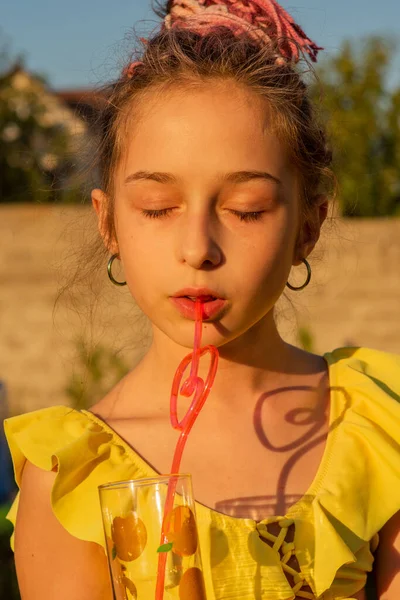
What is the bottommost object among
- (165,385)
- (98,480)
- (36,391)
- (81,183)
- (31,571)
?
(36,391)

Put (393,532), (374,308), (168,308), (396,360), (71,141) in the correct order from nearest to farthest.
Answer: (168,308), (393,532), (396,360), (71,141), (374,308)

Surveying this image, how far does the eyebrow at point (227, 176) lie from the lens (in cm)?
194

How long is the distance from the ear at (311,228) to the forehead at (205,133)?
20cm

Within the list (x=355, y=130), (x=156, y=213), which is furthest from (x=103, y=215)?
(x=355, y=130)

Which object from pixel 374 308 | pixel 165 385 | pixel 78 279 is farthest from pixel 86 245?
pixel 374 308

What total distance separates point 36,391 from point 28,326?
560mm

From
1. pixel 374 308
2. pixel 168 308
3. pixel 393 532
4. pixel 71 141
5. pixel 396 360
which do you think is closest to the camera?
pixel 168 308

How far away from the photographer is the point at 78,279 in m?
2.62

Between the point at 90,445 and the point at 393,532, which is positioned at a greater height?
the point at 90,445

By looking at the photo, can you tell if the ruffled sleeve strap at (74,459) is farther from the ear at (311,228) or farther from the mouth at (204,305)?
the ear at (311,228)

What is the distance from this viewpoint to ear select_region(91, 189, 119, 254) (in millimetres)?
2281

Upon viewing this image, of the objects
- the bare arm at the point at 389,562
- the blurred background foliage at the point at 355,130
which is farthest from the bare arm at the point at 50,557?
the blurred background foliage at the point at 355,130

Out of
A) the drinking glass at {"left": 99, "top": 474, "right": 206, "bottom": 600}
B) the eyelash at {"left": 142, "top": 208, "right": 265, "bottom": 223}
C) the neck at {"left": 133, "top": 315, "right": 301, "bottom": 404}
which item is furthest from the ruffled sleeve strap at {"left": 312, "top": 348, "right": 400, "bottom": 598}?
the eyelash at {"left": 142, "top": 208, "right": 265, "bottom": 223}

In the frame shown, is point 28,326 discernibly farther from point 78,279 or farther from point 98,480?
point 98,480
